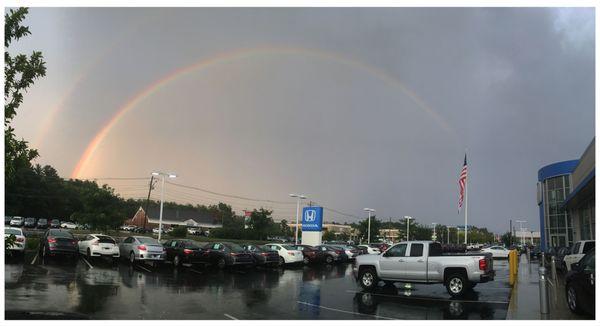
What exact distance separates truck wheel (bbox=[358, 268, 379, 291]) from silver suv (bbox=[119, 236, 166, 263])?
1179 cm

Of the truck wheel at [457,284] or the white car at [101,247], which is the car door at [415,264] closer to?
the truck wheel at [457,284]

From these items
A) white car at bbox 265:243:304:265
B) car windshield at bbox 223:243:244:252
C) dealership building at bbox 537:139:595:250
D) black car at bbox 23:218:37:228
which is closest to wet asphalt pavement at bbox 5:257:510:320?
car windshield at bbox 223:243:244:252

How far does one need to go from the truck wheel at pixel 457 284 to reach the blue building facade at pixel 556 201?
4347 cm

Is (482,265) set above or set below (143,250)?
above

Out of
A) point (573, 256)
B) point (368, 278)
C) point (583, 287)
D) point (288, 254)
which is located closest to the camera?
point (583, 287)

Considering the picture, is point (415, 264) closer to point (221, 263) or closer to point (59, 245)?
point (221, 263)

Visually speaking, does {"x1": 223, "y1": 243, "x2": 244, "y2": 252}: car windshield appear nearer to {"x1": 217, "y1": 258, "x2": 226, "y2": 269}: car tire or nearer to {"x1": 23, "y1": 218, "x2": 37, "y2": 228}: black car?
{"x1": 217, "y1": 258, "x2": 226, "y2": 269}: car tire

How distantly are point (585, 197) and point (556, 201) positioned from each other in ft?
79.6

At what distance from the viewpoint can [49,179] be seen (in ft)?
344

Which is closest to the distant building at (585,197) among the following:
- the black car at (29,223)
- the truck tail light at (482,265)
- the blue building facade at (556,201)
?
the blue building facade at (556,201)

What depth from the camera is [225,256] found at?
76.6 ft

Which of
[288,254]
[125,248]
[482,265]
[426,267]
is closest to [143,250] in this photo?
[125,248]

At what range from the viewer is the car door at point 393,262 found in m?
15.4

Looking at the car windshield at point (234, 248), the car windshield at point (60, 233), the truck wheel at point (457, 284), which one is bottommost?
the truck wheel at point (457, 284)
